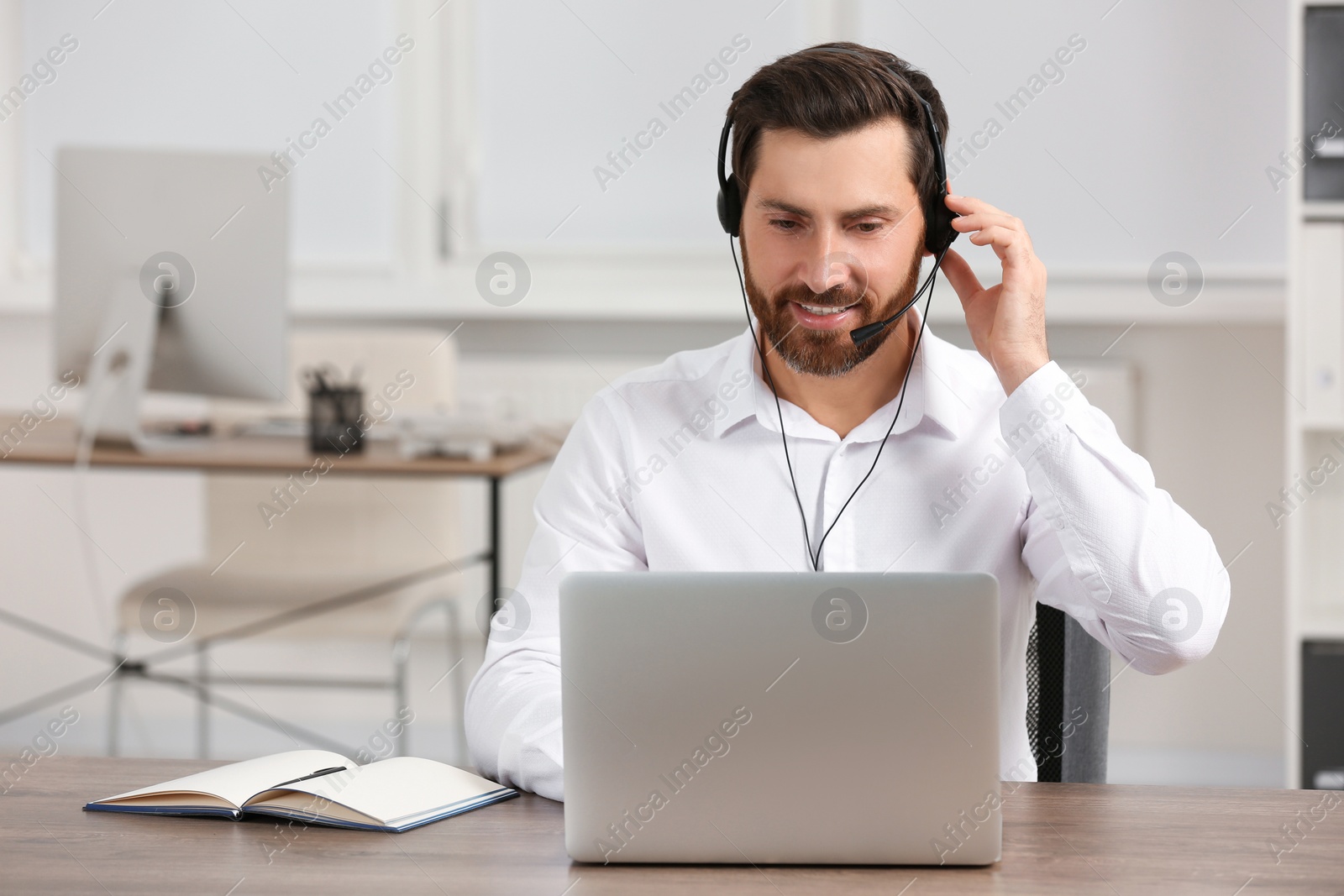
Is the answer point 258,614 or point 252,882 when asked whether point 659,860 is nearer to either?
point 252,882

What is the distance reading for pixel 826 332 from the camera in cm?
129

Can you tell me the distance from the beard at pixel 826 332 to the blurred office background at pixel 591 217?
1.52 metres

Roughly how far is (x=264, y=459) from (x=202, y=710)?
1.09 meters

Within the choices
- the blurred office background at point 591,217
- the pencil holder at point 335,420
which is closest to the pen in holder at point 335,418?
the pencil holder at point 335,420

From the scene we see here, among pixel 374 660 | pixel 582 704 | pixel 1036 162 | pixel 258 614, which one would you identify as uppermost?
pixel 1036 162

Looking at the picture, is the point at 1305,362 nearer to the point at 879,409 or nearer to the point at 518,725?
the point at 879,409

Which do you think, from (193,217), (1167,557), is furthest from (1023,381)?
(193,217)

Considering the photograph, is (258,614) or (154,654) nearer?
(258,614)

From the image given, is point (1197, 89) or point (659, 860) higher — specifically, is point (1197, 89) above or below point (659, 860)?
above

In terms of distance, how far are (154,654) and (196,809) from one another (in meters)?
2.37

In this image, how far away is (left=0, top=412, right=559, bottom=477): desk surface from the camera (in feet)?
7.25

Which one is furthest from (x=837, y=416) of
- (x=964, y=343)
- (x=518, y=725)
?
(x=964, y=343)

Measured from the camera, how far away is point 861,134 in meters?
1.27

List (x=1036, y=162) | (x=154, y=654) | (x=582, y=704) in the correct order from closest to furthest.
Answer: (x=582, y=704) → (x=1036, y=162) → (x=154, y=654)
